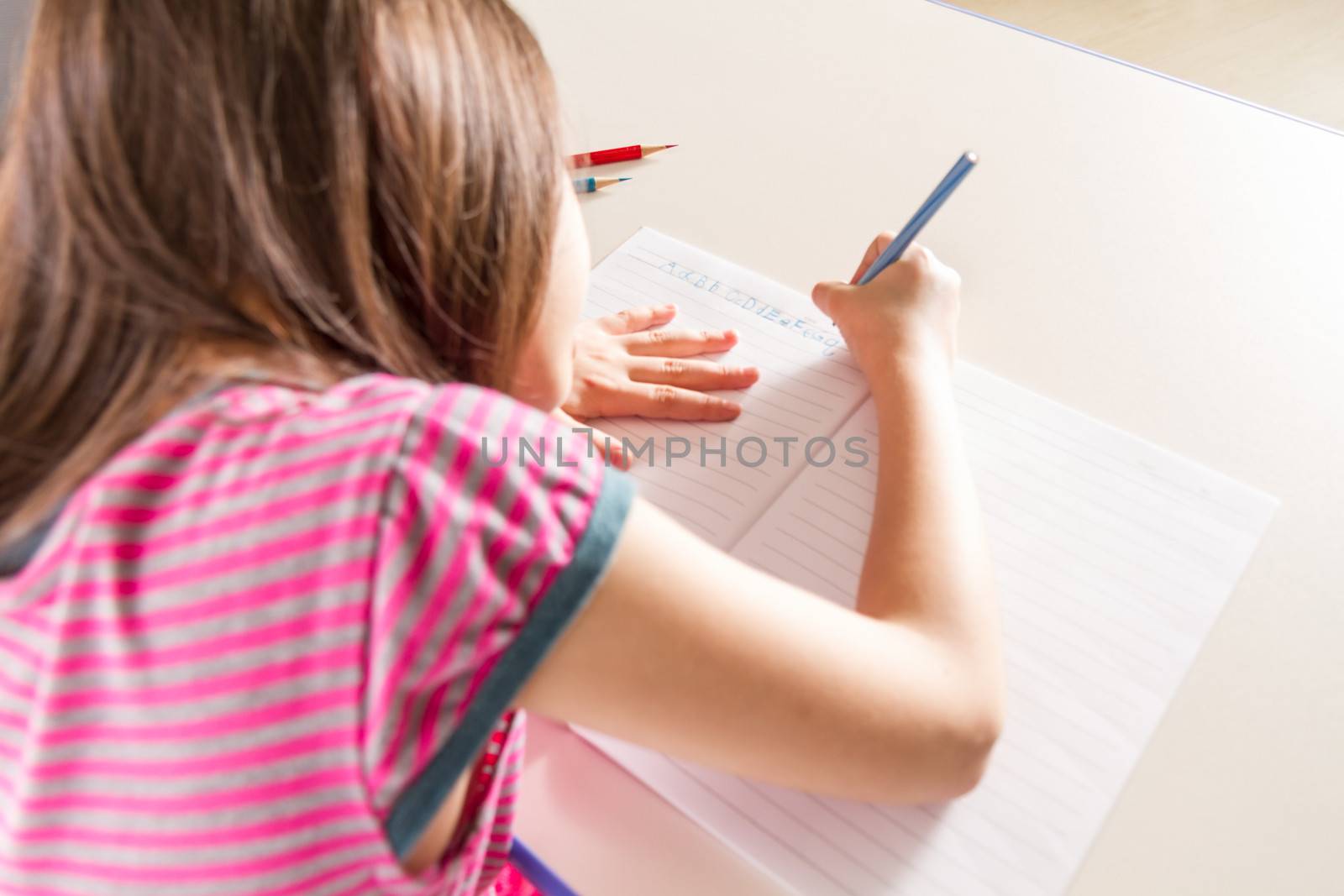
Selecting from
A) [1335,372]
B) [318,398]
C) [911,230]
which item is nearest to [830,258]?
[911,230]

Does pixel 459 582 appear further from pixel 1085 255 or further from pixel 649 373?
pixel 1085 255

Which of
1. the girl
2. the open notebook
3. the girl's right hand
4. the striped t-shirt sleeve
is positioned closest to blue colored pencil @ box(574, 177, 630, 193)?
the open notebook

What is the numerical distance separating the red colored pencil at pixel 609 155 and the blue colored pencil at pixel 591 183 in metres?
0.02

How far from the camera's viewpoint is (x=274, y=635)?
33 centimetres

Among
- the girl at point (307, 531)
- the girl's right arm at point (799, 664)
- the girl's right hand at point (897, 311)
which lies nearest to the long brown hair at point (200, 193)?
the girl at point (307, 531)

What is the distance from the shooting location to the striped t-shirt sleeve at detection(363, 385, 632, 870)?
328 mm

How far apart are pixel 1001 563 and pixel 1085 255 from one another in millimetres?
296

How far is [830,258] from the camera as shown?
2.37 ft

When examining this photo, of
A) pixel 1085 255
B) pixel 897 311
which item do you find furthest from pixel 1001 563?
pixel 1085 255

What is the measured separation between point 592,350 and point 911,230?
9.4 inches

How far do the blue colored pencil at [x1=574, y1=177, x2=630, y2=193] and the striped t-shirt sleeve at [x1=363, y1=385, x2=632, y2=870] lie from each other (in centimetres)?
47

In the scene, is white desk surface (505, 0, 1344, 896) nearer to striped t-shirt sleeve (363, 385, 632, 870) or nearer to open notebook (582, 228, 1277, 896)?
open notebook (582, 228, 1277, 896)

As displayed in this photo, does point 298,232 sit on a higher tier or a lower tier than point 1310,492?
higher

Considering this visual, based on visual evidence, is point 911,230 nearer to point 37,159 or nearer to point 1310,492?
point 1310,492
